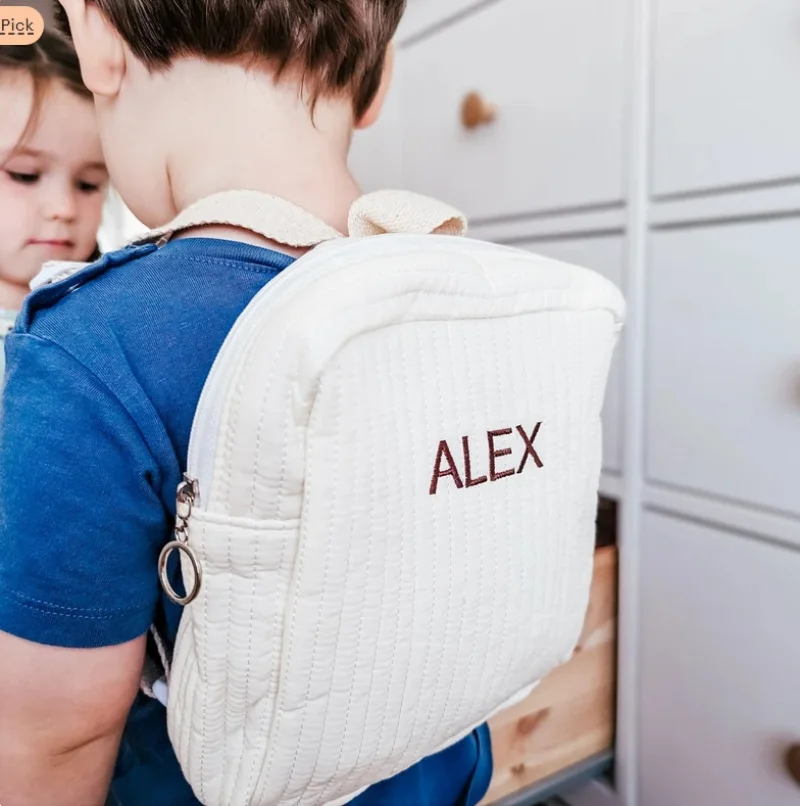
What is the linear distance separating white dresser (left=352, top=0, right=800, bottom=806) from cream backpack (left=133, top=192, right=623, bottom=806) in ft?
0.80

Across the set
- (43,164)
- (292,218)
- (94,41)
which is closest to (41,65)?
(43,164)

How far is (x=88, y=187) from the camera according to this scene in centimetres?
67

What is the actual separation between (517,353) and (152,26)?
25cm

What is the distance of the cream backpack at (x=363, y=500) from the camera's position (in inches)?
12.0

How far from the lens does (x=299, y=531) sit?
31 cm

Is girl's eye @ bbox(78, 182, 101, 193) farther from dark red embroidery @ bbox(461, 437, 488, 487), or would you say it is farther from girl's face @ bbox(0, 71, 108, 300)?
dark red embroidery @ bbox(461, 437, 488, 487)

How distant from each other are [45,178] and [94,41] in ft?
0.82

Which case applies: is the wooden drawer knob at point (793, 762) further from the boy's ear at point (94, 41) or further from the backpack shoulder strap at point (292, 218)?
the boy's ear at point (94, 41)

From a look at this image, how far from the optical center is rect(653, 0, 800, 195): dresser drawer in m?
0.54

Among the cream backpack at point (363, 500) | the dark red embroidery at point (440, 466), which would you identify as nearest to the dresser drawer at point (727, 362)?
the cream backpack at point (363, 500)

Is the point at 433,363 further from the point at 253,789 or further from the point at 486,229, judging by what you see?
the point at 486,229

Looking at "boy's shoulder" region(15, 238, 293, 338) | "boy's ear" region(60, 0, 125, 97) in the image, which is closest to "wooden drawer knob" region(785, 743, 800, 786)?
"boy's shoulder" region(15, 238, 293, 338)

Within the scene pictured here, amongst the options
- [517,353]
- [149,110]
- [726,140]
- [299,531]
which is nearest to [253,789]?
[299,531]

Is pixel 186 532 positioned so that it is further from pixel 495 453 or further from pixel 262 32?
pixel 262 32
